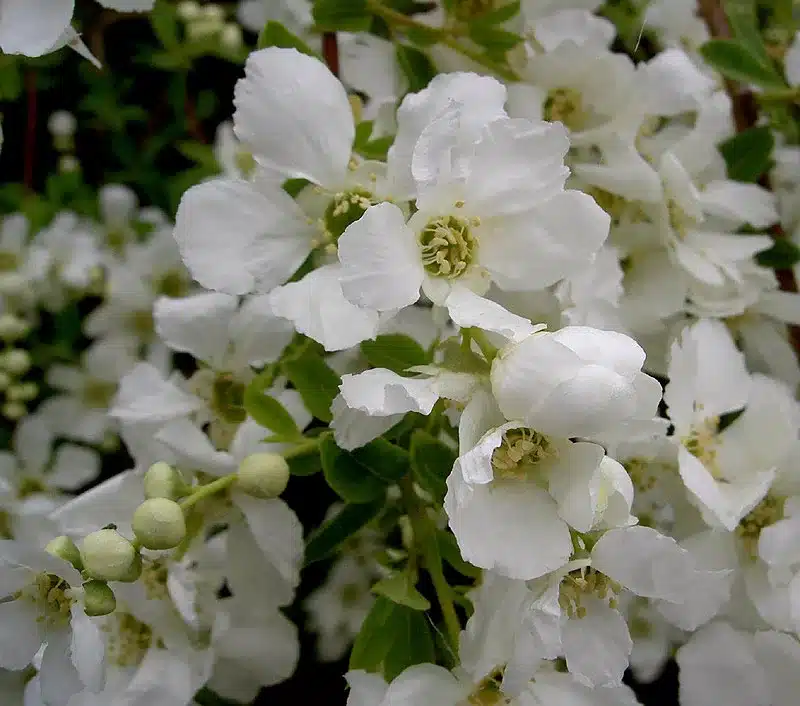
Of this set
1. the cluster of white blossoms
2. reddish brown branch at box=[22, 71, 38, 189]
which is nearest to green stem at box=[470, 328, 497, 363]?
the cluster of white blossoms

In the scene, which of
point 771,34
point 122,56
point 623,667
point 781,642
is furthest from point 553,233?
point 122,56

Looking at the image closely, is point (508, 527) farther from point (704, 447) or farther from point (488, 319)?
point (704, 447)

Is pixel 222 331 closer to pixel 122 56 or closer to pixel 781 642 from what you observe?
pixel 781 642

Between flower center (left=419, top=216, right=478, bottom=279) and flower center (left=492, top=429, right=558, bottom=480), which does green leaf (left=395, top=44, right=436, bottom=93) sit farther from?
flower center (left=492, top=429, right=558, bottom=480)

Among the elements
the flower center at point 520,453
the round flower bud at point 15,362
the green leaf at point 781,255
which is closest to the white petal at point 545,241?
the flower center at point 520,453

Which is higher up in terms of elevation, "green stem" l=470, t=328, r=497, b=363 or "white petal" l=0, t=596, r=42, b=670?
Answer: "green stem" l=470, t=328, r=497, b=363

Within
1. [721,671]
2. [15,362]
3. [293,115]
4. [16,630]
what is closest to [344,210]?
[293,115]
